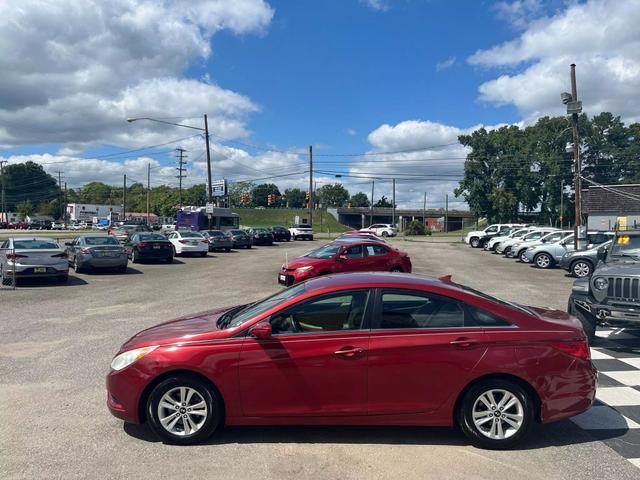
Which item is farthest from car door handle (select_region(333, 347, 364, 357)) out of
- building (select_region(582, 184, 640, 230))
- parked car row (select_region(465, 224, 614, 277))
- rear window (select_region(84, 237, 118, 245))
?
building (select_region(582, 184, 640, 230))

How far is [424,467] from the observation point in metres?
4.23

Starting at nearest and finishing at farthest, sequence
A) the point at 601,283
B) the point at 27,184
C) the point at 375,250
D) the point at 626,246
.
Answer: the point at 601,283 < the point at 626,246 < the point at 375,250 < the point at 27,184

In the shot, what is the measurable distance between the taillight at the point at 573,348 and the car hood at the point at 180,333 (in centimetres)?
294

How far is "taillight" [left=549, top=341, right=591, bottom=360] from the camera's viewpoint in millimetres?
4695

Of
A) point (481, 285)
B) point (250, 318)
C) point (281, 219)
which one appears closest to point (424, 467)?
point (250, 318)

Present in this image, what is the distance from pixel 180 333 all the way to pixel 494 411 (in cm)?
287

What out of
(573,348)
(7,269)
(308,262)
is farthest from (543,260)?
(7,269)

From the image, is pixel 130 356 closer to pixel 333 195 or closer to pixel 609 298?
pixel 609 298

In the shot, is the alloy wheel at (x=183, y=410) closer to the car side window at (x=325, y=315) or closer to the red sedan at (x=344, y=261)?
the car side window at (x=325, y=315)

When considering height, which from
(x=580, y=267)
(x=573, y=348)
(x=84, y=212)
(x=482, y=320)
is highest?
(x=84, y=212)

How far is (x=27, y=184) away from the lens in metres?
133

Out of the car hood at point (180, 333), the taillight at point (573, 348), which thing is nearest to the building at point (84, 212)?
the car hood at point (180, 333)

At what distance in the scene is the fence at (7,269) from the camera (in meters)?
15.2

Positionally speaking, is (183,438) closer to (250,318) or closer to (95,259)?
(250,318)
